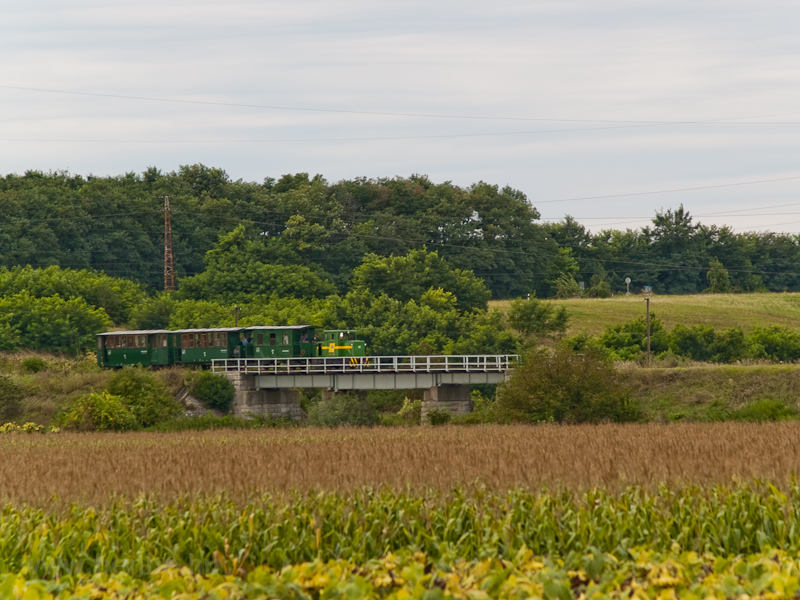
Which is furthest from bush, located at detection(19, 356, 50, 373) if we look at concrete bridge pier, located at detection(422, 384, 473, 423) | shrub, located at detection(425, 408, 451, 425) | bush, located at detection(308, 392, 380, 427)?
shrub, located at detection(425, 408, 451, 425)

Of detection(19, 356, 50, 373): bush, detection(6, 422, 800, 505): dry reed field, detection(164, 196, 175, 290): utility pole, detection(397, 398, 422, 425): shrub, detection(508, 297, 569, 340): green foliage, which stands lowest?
detection(397, 398, 422, 425): shrub

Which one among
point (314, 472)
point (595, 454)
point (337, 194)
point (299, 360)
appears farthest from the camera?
point (337, 194)

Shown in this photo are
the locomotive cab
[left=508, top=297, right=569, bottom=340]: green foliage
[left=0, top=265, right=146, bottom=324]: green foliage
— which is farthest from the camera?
[left=0, top=265, right=146, bottom=324]: green foliage

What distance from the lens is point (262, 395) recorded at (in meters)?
57.6

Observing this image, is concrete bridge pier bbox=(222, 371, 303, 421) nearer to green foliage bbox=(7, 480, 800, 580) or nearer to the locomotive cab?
the locomotive cab

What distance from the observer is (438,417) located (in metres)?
48.4

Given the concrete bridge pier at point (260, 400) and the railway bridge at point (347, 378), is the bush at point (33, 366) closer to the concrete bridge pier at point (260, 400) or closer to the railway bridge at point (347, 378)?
the railway bridge at point (347, 378)

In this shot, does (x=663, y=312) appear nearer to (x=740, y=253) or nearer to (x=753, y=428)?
(x=740, y=253)

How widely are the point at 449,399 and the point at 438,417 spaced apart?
18.3ft

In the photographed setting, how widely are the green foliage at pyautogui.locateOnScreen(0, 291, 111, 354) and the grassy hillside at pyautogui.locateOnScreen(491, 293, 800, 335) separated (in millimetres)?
34249

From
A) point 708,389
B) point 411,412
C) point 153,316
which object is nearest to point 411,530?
point 708,389

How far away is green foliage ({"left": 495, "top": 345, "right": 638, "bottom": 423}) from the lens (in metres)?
42.9

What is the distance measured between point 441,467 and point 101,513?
6730mm

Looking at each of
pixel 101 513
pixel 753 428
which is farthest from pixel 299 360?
pixel 101 513
